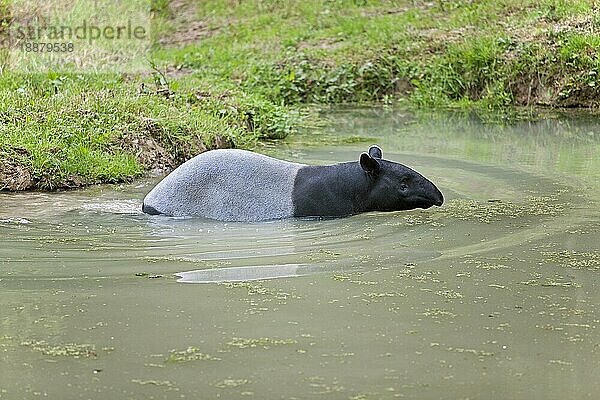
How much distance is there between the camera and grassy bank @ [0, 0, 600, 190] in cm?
1023

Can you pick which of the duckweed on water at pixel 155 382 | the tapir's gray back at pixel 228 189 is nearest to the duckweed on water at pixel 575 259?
the tapir's gray back at pixel 228 189

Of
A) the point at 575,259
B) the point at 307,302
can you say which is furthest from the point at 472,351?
the point at 575,259

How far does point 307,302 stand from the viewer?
554 cm

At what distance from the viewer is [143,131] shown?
10688 mm

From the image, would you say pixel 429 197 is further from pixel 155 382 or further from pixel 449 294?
pixel 155 382

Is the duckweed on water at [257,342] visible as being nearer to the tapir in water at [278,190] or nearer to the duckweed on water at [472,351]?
the duckweed on water at [472,351]

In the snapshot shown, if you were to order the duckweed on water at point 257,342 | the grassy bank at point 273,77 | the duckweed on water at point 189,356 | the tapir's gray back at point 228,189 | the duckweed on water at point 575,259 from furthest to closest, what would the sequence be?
the grassy bank at point 273,77
the tapir's gray back at point 228,189
the duckweed on water at point 575,259
the duckweed on water at point 257,342
the duckweed on water at point 189,356

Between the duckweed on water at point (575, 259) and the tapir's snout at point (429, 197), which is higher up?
the tapir's snout at point (429, 197)

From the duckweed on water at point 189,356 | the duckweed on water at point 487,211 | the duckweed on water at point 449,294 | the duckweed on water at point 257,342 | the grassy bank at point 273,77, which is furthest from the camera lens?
the grassy bank at point 273,77

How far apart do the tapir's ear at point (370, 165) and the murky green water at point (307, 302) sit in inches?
15.0

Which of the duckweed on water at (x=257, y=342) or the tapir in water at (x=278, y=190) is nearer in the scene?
the duckweed on water at (x=257, y=342)

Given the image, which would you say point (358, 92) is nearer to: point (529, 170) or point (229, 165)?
point (529, 170)

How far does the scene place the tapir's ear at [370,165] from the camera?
8484mm

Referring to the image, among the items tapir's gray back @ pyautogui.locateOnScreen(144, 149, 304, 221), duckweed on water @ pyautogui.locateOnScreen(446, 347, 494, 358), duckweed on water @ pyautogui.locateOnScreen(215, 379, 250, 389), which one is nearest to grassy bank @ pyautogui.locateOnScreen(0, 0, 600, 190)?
tapir's gray back @ pyautogui.locateOnScreen(144, 149, 304, 221)
